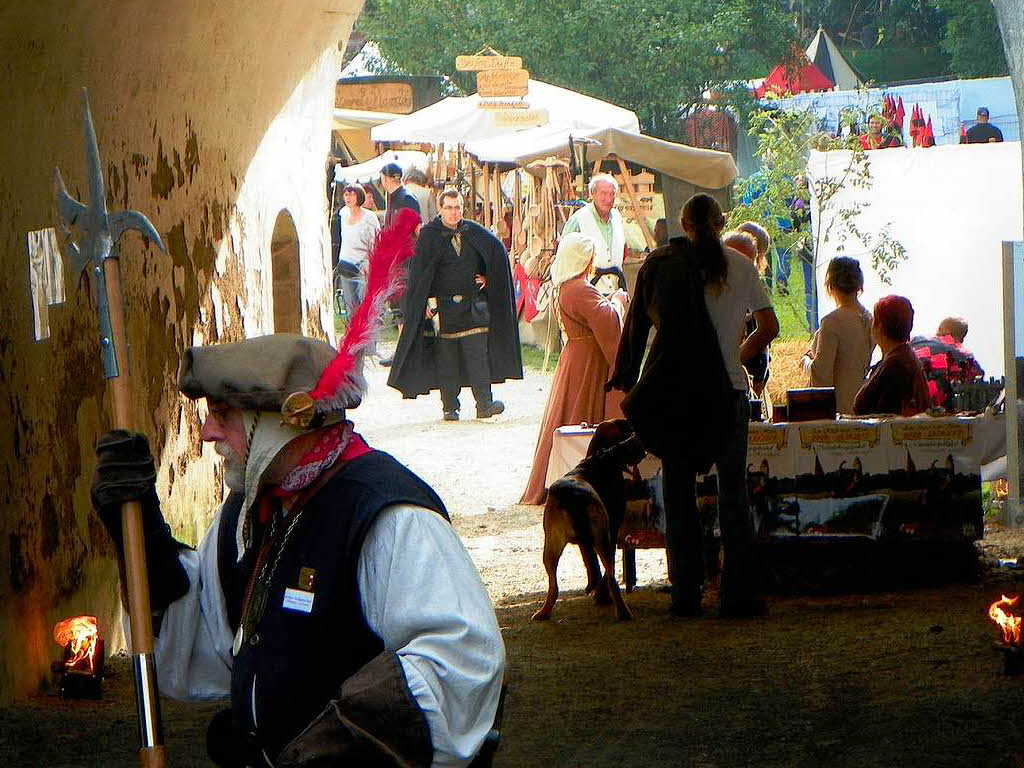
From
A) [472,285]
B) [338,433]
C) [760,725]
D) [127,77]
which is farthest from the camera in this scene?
[472,285]

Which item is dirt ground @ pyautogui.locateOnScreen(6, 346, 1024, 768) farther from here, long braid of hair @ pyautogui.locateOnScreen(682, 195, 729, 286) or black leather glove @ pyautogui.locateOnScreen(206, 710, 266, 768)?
black leather glove @ pyautogui.locateOnScreen(206, 710, 266, 768)

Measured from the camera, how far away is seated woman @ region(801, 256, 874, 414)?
7859 mm

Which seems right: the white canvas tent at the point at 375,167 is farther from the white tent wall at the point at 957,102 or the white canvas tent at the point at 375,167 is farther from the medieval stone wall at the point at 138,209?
the medieval stone wall at the point at 138,209

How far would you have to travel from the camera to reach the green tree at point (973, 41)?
98.3ft

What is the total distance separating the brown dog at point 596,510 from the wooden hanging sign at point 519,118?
39.4 feet

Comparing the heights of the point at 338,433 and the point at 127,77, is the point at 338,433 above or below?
below

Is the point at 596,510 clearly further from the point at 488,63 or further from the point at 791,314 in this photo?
the point at 791,314

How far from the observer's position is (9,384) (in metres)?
5.23

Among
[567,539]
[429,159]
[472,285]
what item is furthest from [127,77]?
[429,159]

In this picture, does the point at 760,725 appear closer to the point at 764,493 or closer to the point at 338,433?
the point at 764,493

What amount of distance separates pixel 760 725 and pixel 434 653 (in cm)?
299

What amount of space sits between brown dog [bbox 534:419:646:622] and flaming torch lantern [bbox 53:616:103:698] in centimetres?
210

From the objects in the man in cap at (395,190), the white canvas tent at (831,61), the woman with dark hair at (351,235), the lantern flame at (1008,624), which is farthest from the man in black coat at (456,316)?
the white canvas tent at (831,61)

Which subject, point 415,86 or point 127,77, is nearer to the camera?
point 127,77
